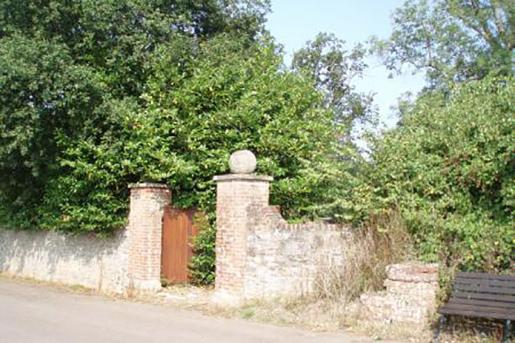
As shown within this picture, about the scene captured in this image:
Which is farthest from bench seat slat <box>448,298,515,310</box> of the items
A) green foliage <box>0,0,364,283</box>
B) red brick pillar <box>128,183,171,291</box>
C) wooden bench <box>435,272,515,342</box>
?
red brick pillar <box>128,183,171,291</box>

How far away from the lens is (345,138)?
17.8 meters

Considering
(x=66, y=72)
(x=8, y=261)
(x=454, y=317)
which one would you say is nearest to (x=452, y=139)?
(x=454, y=317)

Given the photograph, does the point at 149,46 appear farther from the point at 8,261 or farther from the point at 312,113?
the point at 8,261

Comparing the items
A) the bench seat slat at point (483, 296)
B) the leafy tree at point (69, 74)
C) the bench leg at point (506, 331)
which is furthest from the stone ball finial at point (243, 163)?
the bench leg at point (506, 331)

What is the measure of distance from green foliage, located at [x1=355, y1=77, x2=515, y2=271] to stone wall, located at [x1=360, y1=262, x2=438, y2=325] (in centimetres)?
57

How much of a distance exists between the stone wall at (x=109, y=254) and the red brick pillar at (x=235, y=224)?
2.26m

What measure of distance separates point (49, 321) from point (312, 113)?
764 centimetres

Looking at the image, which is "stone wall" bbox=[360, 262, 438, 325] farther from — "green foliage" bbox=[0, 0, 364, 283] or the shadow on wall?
the shadow on wall

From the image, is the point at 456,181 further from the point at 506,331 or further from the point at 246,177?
the point at 246,177

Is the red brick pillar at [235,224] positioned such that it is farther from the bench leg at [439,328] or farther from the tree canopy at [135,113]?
the bench leg at [439,328]

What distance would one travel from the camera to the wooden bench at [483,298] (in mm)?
7922

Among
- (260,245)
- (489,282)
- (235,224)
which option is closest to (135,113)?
(235,224)

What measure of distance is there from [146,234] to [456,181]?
Answer: 268 inches

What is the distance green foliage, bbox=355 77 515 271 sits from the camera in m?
9.38
